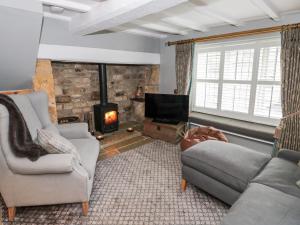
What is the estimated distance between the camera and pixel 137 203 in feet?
6.54

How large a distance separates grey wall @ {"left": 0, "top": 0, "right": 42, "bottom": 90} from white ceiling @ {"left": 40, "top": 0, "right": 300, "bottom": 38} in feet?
0.81

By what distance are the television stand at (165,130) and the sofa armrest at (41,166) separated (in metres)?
2.22

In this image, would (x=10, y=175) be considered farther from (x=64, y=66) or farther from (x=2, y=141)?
(x=64, y=66)

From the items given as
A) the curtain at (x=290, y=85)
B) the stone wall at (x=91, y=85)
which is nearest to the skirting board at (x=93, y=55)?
the stone wall at (x=91, y=85)

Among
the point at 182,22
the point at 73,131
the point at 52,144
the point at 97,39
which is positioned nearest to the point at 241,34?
the point at 182,22

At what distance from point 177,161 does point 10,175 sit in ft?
6.87

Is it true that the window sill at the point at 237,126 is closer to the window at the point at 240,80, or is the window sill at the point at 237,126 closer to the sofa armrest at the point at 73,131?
the window at the point at 240,80

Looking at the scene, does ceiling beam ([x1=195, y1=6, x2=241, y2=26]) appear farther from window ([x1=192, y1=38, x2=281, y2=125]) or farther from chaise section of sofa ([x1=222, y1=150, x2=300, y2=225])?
chaise section of sofa ([x1=222, y1=150, x2=300, y2=225])

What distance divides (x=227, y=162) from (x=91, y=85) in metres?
3.30

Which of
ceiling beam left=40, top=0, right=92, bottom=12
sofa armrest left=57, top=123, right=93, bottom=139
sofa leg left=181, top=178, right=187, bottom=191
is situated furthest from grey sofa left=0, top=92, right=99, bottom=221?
ceiling beam left=40, top=0, right=92, bottom=12

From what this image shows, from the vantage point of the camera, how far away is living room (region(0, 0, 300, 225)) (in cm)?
167

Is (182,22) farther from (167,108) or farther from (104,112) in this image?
(104,112)

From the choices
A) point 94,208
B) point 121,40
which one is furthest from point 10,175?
point 121,40

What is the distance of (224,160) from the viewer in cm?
188
